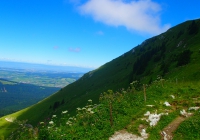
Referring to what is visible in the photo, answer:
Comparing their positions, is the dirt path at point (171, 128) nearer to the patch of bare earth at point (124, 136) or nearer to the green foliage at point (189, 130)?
the green foliage at point (189, 130)

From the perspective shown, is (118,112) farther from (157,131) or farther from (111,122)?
(157,131)

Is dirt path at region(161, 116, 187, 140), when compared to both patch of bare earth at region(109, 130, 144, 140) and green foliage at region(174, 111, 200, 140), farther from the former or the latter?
patch of bare earth at region(109, 130, 144, 140)

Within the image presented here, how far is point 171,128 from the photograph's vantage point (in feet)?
65.8

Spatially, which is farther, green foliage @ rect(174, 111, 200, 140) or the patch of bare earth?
the patch of bare earth

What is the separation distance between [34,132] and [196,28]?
142 m

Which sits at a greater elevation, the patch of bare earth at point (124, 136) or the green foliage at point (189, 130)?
the green foliage at point (189, 130)

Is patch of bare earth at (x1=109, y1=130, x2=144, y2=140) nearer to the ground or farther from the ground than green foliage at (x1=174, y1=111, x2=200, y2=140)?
nearer to the ground

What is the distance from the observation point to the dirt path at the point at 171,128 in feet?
62.0

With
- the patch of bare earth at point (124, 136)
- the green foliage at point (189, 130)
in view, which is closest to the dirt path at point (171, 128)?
the green foliage at point (189, 130)

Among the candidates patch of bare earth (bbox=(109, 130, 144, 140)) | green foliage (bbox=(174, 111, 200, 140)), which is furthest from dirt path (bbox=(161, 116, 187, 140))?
patch of bare earth (bbox=(109, 130, 144, 140))

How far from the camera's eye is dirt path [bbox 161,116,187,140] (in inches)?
744

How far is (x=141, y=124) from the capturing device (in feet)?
68.8

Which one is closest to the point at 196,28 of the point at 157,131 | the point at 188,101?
the point at 188,101

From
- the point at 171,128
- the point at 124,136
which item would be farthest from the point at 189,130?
the point at 124,136
